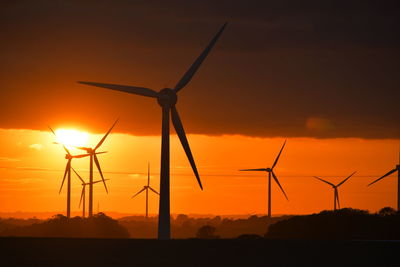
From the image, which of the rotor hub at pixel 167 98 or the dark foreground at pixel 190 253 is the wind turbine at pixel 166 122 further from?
the dark foreground at pixel 190 253

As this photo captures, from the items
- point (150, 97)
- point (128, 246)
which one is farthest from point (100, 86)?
point (128, 246)

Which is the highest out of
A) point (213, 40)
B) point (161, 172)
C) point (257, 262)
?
point (213, 40)

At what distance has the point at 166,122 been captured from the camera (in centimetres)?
13375

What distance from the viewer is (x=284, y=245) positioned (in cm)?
11138

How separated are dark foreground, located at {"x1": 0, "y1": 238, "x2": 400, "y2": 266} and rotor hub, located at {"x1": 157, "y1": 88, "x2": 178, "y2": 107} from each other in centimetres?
2697

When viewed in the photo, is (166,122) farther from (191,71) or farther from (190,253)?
(190,253)

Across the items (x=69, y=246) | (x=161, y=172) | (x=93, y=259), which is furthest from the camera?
(x=161, y=172)

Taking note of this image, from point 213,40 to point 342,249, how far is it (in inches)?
1676

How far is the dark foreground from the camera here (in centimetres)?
9456

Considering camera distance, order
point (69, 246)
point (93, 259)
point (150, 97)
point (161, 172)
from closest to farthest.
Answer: point (93, 259)
point (69, 246)
point (161, 172)
point (150, 97)

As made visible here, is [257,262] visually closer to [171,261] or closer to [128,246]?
[171,261]

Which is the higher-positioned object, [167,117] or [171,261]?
[167,117]

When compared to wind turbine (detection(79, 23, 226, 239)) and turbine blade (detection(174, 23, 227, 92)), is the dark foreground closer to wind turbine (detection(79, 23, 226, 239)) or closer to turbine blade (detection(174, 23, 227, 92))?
wind turbine (detection(79, 23, 226, 239))

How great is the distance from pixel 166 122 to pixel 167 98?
4115 mm
